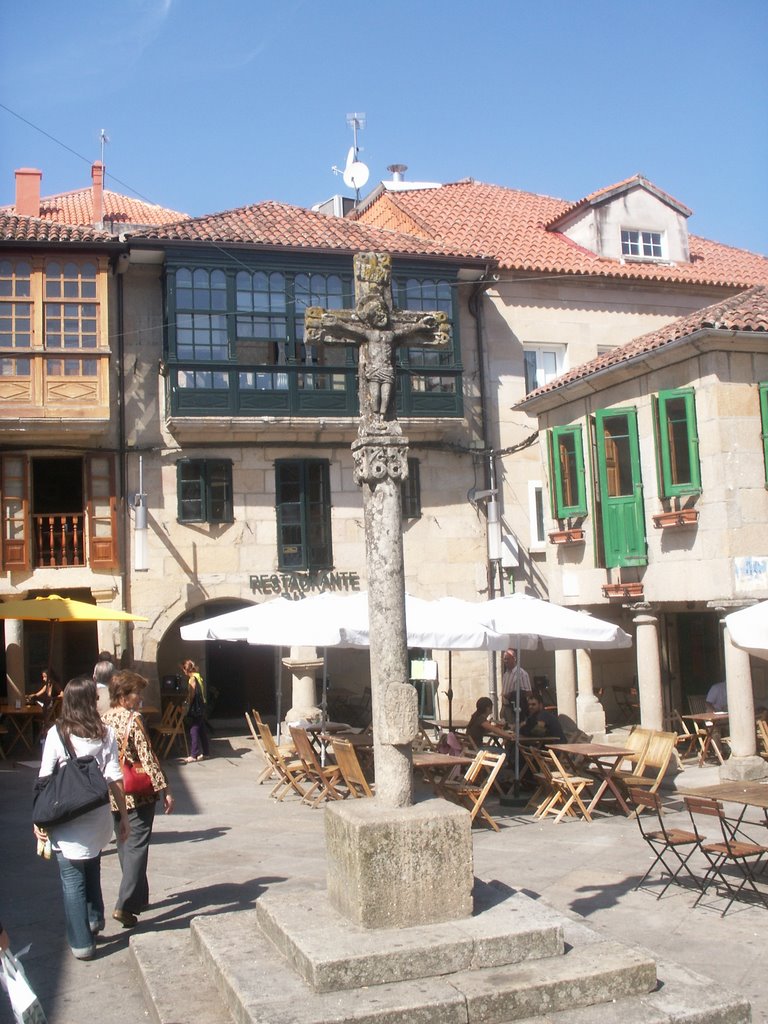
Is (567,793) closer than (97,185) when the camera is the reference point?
Yes

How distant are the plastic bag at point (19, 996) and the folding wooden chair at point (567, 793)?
7371mm

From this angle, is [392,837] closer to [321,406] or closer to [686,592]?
[686,592]

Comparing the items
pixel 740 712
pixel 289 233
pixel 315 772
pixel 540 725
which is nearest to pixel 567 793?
pixel 540 725

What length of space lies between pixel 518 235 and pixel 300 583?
9.74 meters

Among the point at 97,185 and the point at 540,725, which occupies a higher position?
the point at 97,185

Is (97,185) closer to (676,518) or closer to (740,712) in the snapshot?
(676,518)

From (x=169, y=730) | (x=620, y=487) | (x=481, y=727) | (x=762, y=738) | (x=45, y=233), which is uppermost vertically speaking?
(x=45, y=233)

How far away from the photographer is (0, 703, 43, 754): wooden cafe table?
679 inches

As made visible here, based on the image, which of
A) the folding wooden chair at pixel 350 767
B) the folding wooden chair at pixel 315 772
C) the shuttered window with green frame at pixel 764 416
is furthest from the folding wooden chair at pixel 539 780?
the shuttered window with green frame at pixel 764 416

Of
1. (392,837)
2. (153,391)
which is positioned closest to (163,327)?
(153,391)

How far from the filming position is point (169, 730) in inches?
661

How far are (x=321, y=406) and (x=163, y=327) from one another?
10.9ft

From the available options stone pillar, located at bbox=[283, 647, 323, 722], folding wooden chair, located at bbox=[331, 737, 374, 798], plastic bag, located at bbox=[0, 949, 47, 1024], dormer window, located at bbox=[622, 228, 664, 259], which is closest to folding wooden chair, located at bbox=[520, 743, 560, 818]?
folding wooden chair, located at bbox=[331, 737, 374, 798]

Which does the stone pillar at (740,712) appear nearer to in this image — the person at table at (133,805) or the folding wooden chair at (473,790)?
the folding wooden chair at (473,790)
